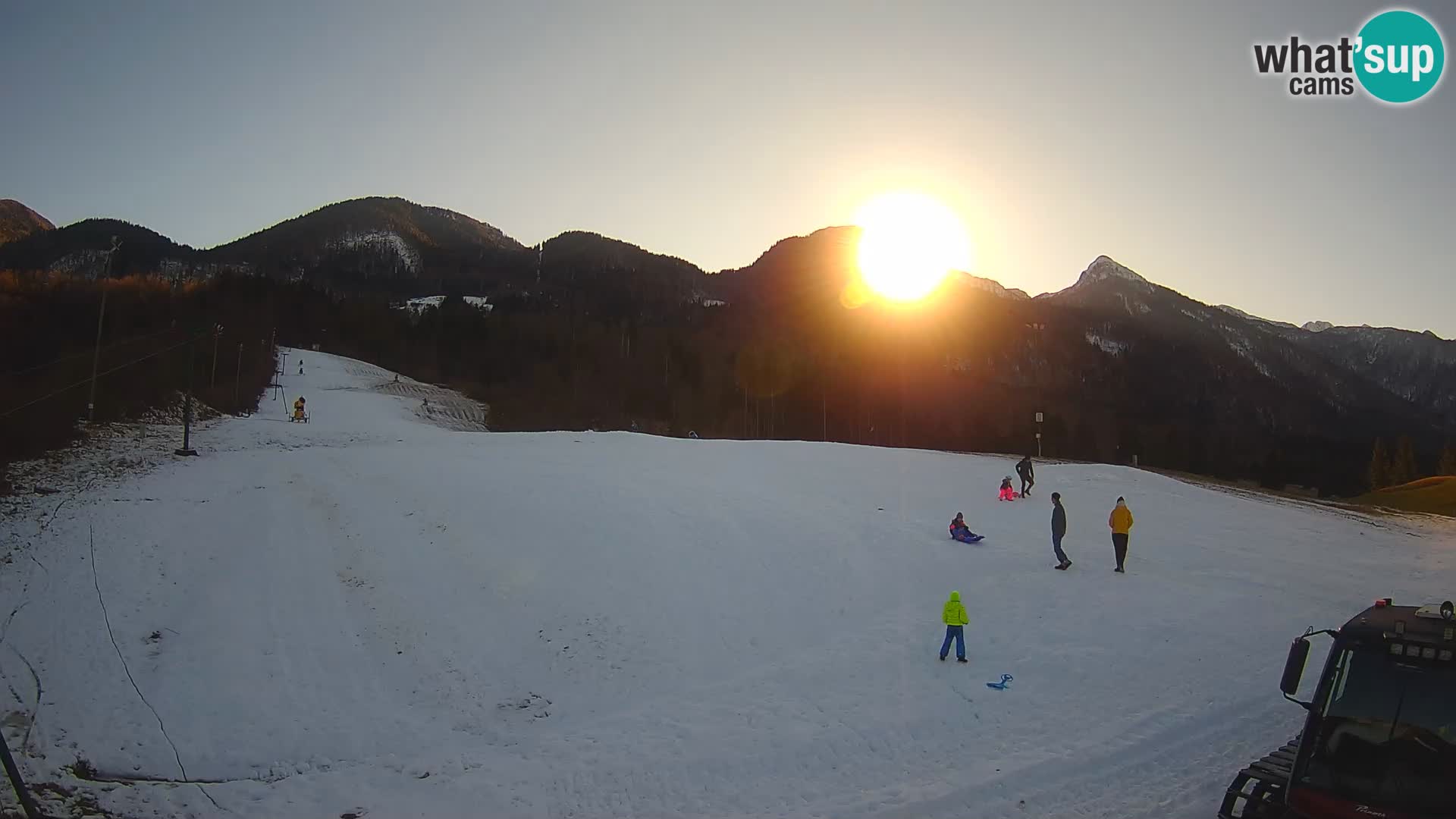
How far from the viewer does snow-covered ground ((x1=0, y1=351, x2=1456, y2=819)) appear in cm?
935

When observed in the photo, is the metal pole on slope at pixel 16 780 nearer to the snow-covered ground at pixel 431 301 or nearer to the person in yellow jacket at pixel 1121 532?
the person in yellow jacket at pixel 1121 532

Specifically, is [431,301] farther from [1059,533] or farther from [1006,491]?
[1059,533]

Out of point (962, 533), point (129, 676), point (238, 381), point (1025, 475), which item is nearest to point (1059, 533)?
point (962, 533)

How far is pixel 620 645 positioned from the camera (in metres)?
14.2

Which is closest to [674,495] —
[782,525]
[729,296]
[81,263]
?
[782,525]

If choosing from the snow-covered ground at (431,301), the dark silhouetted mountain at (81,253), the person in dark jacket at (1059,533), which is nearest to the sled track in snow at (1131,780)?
the person in dark jacket at (1059,533)

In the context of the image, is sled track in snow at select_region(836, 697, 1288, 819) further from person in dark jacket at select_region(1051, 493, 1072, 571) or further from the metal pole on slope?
the metal pole on slope

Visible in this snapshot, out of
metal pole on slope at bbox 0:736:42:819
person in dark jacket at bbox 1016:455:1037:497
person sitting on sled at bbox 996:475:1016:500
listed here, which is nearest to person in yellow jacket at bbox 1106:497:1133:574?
person sitting on sled at bbox 996:475:1016:500

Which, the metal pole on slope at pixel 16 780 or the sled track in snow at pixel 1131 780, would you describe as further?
the sled track in snow at pixel 1131 780

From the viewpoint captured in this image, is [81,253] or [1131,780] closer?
[1131,780]

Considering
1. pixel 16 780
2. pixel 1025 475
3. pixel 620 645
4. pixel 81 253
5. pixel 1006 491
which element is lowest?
pixel 620 645

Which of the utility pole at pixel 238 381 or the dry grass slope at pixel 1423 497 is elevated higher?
the utility pole at pixel 238 381

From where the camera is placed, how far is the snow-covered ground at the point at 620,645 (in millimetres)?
9352

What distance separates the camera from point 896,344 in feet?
465
